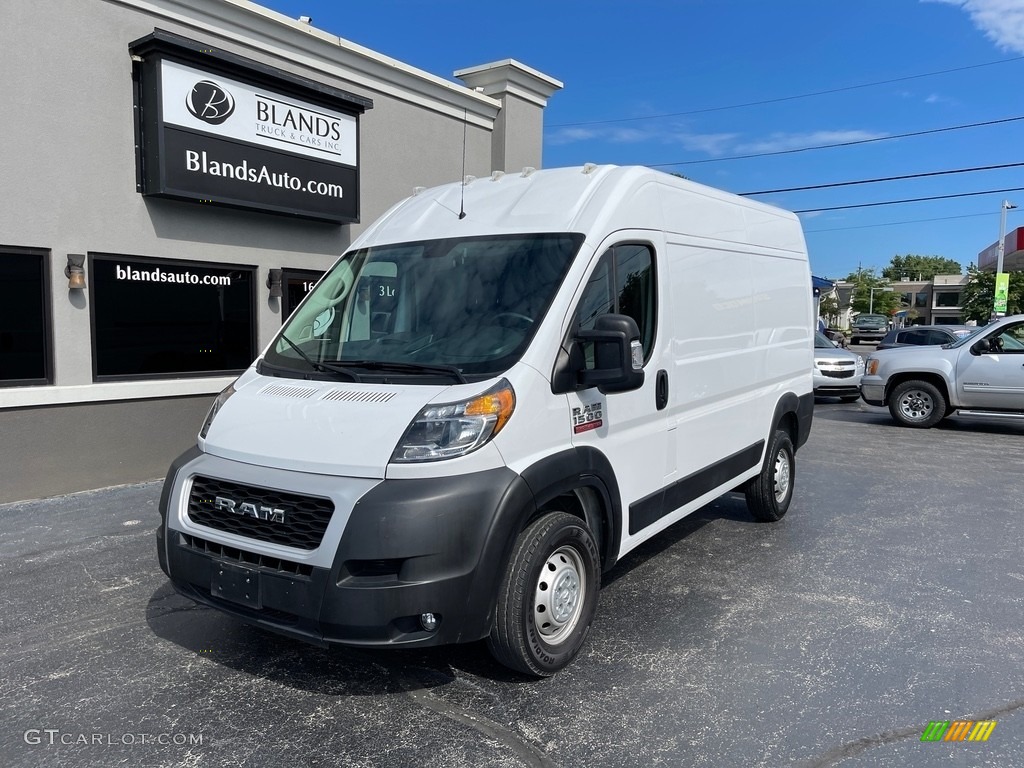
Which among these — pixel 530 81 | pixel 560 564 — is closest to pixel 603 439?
pixel 560 564

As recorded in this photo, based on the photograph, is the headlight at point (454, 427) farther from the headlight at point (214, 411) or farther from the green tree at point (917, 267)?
the green tree at point (917, 267)

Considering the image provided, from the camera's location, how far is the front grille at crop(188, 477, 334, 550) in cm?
318

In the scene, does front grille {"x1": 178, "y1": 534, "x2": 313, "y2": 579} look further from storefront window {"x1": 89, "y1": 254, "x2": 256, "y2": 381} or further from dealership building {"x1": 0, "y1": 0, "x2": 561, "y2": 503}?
storefront window {"x1": 89, "y1": 254, "x2": 256, "y2": 381}

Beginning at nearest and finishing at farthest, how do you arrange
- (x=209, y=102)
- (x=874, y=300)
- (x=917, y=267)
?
1. (x=209, y=102)
2. (x=874, y=300)
3. (x=917, y=267)

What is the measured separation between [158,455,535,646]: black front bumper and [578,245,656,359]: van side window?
42.0 inches

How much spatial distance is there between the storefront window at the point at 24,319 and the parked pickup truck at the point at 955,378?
11.9 metres

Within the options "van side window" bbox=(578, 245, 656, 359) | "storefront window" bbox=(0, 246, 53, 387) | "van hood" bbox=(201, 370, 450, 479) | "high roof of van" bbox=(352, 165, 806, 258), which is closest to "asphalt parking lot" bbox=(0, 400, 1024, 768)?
"van hood" bbox=(201, 370, 450, 479)

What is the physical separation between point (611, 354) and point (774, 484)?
3.42m

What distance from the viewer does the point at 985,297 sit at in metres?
48.7

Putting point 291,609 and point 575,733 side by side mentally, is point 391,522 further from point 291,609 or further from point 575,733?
point 575,733

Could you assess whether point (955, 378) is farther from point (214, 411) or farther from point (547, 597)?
point (214, 411)

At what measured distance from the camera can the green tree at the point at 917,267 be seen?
129250mm

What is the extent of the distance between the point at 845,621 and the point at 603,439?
74.3 inches

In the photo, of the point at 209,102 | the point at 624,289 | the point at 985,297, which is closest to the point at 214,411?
the point at 624,289
